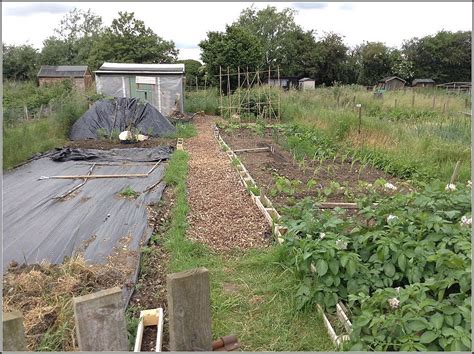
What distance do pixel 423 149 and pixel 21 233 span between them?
248 inches

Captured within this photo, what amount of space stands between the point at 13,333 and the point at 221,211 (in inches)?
140

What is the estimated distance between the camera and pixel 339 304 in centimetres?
268

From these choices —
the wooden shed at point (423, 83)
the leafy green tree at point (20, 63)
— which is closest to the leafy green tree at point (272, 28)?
the wooden shed at point (423, 83)

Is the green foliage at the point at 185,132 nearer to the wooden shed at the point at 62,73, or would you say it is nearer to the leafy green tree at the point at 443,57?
the wooden shed at the point at 62,73

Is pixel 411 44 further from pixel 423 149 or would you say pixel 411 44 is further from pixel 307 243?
pixel 307 243

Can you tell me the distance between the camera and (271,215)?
15.1ft

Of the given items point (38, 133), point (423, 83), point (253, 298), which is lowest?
point (253, 298)

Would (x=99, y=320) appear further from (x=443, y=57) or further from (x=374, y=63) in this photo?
(x=443, y=57)

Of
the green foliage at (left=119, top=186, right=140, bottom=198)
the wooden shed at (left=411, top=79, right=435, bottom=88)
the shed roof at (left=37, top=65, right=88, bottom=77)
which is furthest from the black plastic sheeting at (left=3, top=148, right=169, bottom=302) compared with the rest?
the wooden shed at (left=411, top=79, right=435, bottom=88)

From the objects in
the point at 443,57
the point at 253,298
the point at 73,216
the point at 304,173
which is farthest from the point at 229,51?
the point at 443,57

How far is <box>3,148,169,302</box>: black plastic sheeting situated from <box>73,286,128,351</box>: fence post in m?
1.28

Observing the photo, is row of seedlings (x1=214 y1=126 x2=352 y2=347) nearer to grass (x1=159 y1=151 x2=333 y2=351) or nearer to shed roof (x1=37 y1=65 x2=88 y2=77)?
grass (x1=159 y1=151 x2=333 y2=351)

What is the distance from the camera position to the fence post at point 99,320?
1709 mm

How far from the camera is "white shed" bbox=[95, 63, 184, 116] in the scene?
52.0 ft
